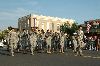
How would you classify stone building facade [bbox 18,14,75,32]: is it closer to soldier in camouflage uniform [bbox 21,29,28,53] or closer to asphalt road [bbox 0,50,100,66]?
soldier in camouflage uniform [bbox 21,29,28,53]

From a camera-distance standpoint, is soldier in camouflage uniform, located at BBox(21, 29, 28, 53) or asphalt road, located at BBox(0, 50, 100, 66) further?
soldier in camouflage uniform, located at BBox(21, 29, 28, 53)

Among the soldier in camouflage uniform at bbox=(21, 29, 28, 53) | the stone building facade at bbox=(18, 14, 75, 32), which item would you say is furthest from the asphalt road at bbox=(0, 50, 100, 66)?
the stone building facade at bbox=(18, 14, 75, 32)

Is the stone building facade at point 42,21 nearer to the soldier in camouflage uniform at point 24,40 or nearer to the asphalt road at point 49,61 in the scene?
the soldier in camouflage uniform at point 24,40

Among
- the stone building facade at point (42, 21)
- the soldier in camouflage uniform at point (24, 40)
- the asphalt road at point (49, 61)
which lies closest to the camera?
the asphalt road at point (49, 61)

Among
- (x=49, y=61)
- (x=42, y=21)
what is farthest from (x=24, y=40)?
(x=42, y=21)

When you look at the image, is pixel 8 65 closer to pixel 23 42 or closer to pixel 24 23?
pixel 23 42

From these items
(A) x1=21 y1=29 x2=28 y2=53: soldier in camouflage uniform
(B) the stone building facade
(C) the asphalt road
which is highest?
(B) the stone building facade

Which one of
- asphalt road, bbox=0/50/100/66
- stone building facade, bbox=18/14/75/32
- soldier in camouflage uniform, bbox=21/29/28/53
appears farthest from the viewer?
stone building facade, bbox=18/14/75/32

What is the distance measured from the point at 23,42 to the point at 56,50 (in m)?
3.10

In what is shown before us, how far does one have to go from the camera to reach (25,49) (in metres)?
27.1

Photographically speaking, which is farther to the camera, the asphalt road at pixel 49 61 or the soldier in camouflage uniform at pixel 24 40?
the soldier in camouflage uniform at pixel 24 40

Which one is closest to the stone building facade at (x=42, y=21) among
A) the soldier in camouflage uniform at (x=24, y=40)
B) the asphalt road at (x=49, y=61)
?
the soldier in camouflage uniform at (x=24, y=40)

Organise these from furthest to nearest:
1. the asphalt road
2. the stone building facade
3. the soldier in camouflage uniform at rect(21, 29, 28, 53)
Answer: the stone building facade < the soldier in camouflage uniform at rect(21, 29, 28, 53) < the asphalt road

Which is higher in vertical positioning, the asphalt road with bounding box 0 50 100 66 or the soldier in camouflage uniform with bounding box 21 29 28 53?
the soldier in camouflage uniform with bounding box 21 29 28 53
